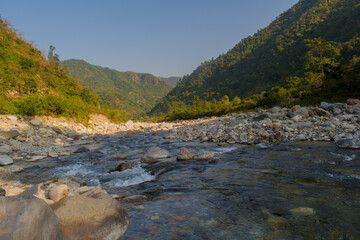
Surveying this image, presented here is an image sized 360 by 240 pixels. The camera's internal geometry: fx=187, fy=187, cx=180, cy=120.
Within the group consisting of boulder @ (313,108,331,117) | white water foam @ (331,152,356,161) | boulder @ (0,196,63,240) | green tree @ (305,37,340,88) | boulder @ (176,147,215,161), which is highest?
green tree @ (305,37,340,88)

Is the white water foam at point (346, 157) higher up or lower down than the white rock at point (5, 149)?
lower down

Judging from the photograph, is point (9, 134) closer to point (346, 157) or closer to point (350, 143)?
point (346, 157)

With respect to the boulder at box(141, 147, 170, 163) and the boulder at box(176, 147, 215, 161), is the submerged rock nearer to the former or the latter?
the boulder at box(176, 147, 215, 161)

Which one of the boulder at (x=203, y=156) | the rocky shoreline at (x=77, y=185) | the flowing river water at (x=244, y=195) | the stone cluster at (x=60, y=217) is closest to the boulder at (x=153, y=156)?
the rocky shoreline at (x=77, y=185)

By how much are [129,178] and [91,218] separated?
284 centimetres

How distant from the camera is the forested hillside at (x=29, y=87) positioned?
18719 mm

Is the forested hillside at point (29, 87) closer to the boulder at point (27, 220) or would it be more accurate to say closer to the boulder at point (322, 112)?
the boulder at point (27, 220)

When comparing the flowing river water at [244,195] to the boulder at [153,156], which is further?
the boulder at [153,156]

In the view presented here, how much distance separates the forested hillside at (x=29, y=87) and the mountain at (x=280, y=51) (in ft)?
165

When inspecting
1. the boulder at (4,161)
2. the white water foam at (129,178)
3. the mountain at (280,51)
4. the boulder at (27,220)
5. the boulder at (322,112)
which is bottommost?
the white water foam at (129,178)

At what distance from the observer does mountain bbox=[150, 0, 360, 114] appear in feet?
202

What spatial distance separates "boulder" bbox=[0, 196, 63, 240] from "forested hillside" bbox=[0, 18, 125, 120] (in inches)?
771

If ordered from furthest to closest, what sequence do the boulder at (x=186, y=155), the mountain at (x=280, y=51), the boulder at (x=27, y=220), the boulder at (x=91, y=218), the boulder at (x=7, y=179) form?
the mountain at (x=280, y=51)
the boulder at (x=186, y=155)
the boulder at (x=7, y=179)
the boulder at (x=91, y=218)
the boulder at (x=27, y=220)

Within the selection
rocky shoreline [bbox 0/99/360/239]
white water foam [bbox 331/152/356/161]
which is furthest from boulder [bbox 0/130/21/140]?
white water foam [bbox 331/152/356/161]
